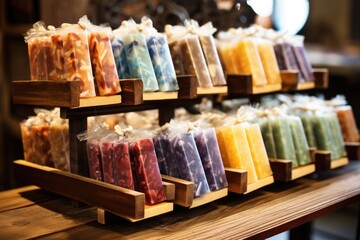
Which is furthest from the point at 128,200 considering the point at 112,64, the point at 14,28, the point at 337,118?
the point at 14,28

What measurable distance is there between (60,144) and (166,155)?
19.6 inches

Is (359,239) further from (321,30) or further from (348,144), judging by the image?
(321,30)

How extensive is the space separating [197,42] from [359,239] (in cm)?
140

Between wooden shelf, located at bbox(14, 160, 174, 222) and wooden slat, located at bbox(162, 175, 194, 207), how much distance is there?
0.03 metres

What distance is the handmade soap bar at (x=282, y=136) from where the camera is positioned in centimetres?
204

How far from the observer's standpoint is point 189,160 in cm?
167

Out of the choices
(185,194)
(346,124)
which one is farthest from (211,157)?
(346,124)

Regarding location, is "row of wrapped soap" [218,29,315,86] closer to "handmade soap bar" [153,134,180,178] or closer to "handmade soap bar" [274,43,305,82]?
"handmade soap bar" [274,43,305,82]

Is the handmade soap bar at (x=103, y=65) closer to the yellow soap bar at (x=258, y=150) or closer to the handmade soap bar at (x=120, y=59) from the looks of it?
the handmade soap bar at (x=120, y=59)

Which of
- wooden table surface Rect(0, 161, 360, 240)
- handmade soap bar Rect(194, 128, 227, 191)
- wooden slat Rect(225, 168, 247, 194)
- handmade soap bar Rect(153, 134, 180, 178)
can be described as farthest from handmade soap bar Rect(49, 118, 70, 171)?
wooden slat Rect(225, 168, 247, 194)

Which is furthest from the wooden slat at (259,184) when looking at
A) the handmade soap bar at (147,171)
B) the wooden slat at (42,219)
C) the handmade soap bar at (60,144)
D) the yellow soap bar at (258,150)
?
the handmade soap bar at (60,144)

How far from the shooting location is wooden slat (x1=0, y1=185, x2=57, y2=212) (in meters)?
1.84

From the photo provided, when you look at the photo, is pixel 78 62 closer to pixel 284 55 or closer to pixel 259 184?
pixel 259 184

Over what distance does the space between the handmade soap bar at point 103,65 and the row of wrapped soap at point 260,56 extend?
69 centimetres
